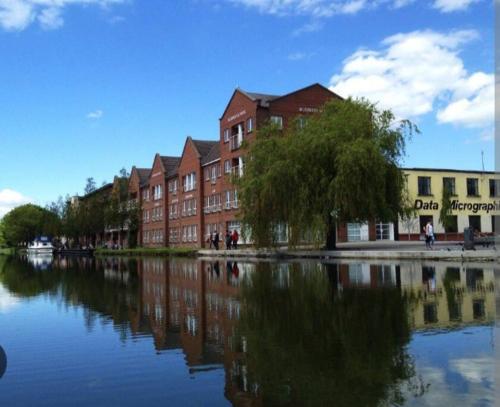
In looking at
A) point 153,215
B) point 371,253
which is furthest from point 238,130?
point 153,215

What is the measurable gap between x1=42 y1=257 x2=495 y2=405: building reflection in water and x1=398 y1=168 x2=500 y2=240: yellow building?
3876 cm

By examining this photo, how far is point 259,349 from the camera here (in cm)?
789

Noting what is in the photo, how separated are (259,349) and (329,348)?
3.11ft

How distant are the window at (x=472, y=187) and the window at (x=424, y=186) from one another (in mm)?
4892

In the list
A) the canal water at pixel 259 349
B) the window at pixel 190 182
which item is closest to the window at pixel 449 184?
the window at pixel 190 182

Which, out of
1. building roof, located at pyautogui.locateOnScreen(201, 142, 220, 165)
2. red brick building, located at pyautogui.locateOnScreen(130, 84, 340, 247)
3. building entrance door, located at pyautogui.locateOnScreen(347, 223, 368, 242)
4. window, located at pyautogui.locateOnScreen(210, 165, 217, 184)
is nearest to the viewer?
building entrance door, located at pyautogui.locateOnScreen(347, 223, 368, 242)

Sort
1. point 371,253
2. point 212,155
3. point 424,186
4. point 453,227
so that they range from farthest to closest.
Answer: point 212,155 → point 453,227 → point 424,186 → point 371,253

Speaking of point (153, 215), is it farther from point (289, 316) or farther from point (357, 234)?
point (289, 316)

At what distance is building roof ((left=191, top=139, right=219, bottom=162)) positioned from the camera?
6706cm

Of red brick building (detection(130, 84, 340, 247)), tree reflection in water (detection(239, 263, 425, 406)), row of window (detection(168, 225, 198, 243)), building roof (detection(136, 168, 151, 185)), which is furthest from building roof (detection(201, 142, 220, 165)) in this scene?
tree reflection in water (detection(239, 263, 425, 406))

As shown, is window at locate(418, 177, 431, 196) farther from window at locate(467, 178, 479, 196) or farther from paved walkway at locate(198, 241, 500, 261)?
paved walkway at locate(198, 241, 500, 261)

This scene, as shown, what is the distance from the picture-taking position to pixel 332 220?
31516mm

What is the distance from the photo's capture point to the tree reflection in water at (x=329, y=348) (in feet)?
18.7

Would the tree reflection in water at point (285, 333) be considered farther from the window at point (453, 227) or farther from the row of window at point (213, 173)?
the row of window at point (213, 173)
